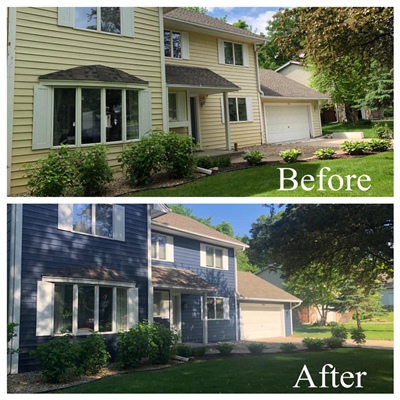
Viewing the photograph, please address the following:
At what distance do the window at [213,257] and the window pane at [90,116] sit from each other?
302 centimetres

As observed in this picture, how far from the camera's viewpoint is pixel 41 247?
6.88 meters

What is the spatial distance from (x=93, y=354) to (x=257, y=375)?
2680 millimetres

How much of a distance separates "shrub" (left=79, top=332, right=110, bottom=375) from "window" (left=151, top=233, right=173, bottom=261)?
83.4 inches

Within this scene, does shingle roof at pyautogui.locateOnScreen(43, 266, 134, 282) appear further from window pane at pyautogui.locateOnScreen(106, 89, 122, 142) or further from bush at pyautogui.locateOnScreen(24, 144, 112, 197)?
window pane at pyautogui.locateOnScreen(106, 89, 122, 142)

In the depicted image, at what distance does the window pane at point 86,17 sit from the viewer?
7.64 metres

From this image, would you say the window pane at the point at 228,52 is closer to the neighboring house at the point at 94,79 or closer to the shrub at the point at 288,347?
the neighboring house at the point at 94,79

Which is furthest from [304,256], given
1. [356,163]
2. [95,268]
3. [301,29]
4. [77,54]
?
[77,54]

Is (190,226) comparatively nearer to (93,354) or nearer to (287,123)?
(93,354)

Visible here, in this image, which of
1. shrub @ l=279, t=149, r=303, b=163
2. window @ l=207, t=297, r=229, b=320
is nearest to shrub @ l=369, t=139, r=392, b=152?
shrub @ l=279, t=149, r=303, b=163

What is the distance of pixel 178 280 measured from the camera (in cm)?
795

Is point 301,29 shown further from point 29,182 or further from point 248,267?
point 29,182

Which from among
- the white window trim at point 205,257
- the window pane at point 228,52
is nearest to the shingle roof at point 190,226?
the white window trim at point 205,257

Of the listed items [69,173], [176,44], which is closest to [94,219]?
[69,173]

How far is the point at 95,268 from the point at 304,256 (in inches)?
156
